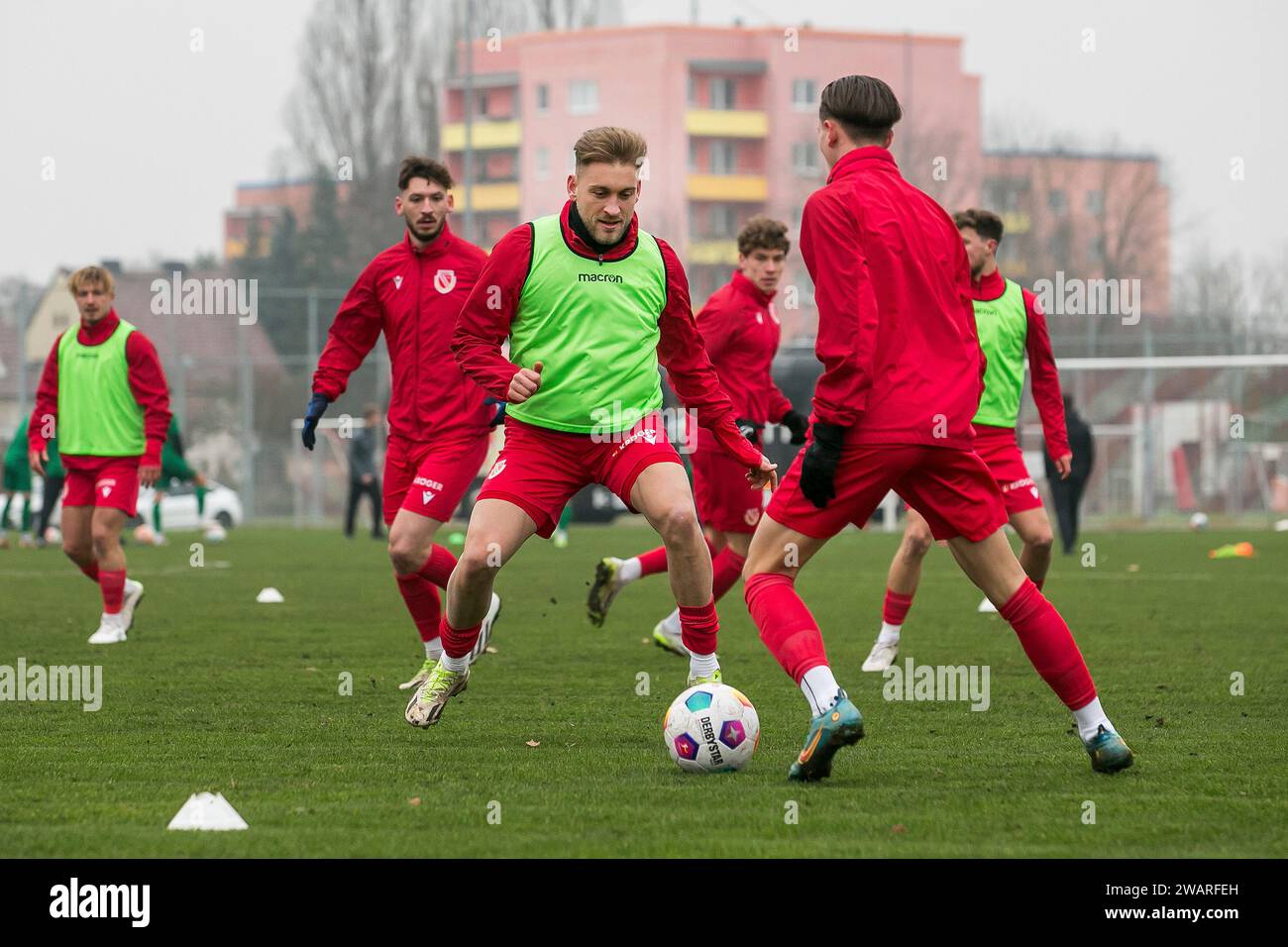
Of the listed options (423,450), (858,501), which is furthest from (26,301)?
(858,501)

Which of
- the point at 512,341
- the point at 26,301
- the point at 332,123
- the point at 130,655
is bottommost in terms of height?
the point at 130,655

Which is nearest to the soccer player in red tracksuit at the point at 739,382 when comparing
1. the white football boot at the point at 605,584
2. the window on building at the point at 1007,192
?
the white football boot at the point at 605,584

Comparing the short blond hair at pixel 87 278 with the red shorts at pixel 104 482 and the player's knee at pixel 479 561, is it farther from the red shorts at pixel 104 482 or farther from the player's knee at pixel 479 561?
the player's knee at pixel 479 561

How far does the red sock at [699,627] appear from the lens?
7.10 meters

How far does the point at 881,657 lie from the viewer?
9531 millimetres

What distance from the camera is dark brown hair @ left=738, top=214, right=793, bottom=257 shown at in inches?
383

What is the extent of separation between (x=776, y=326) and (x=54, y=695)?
4.30 m

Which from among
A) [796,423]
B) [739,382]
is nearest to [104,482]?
[739,382]

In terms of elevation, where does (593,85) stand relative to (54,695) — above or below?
above

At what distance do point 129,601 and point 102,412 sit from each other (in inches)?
56.1

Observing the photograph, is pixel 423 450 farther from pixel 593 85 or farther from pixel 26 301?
pixel 593 85

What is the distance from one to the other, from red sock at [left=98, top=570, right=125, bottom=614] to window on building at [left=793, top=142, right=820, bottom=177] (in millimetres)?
56183

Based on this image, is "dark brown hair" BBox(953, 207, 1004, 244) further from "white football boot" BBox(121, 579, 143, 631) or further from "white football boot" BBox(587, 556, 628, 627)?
"white football boot" BBox(121, 579, 143, 631)
